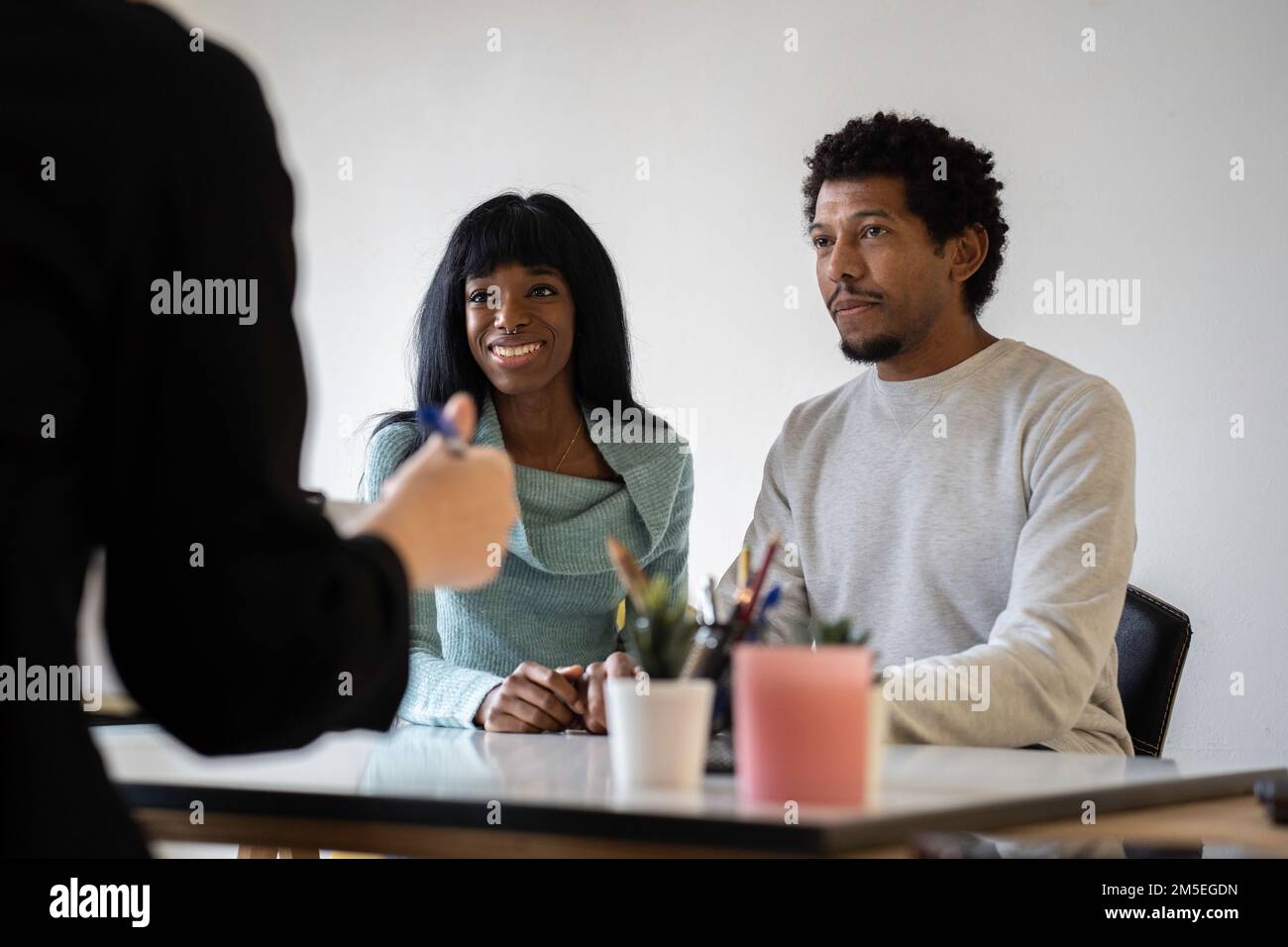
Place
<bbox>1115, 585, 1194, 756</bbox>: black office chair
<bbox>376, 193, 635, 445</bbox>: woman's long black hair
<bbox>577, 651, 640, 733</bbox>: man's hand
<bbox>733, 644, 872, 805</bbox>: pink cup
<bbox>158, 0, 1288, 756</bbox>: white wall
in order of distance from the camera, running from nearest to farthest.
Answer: <bbox>733, 644, 872, 805</bbox>: pink cup, <bbox>577, 651, 640, 733</bbox>: man's hand, <bbox>1115, 585, 1194, 756</bbox>: black office chair, <bbox>376, 193, 635, 445</bbox>: woman's long black hair, <bbox>158, 0, 1288, 756</bbox>: white wall

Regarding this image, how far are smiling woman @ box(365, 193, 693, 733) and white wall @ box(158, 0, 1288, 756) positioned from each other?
847mm

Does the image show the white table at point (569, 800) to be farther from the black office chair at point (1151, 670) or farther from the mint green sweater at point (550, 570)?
the mint green sweater at point (550, 570)

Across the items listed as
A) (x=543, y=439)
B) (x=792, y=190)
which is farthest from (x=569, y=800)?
(x=792, y=190)

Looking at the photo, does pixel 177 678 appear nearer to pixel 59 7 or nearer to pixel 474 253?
pixel 59 7

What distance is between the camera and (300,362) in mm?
692

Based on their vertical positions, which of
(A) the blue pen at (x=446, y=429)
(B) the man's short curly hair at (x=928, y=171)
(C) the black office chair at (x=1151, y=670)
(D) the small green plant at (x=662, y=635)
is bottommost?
(C) the black office chair at (x=1151, y=670)

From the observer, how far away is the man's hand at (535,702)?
60.8 inches

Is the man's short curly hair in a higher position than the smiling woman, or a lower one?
higher

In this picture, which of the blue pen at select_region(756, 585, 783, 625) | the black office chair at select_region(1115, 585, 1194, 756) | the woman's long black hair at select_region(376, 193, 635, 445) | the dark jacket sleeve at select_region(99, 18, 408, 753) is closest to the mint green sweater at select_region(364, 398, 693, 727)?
the woman's long black hair at select_region(376, 193, 635, 445)

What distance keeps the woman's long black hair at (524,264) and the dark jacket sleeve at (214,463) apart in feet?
4.74

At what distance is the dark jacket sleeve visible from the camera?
0.63 meters

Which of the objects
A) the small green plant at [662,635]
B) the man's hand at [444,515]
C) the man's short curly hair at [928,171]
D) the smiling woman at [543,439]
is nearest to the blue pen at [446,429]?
the man's hand at [444,515]

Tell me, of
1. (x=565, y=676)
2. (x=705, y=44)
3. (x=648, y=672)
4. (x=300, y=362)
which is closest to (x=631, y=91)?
(x=705, y=44)

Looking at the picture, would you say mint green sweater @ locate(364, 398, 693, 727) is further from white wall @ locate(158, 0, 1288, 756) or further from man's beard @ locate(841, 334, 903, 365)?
white wall @ locate(158, 0, 1288, 756)
